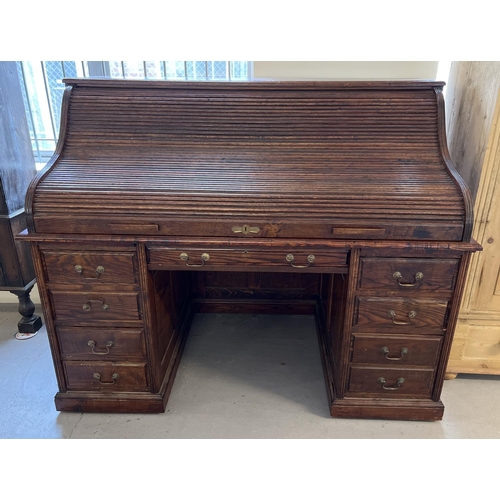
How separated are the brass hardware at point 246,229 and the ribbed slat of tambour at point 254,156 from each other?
0.18ft

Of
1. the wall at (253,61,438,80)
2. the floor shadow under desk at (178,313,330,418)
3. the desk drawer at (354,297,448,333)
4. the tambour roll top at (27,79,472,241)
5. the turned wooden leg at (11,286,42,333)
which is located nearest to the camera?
the tambour roll top at (27,79,472,241)

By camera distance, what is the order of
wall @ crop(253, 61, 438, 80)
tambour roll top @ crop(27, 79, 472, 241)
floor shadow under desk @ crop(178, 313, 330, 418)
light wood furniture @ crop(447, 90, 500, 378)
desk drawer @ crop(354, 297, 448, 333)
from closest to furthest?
tambour roll top @ crop(27, 79, 472, 241) < desk drawer @ crop(354, 297, 448, 333) < light wood furniture @ crop(447, 90, 500, 378) < floor shadow under desk @ crop(178, 313, 330, 418) < wall @ crop(253, 61, 438, 80)

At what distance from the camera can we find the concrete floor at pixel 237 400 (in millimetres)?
1727

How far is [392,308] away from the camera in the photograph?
5.22ft

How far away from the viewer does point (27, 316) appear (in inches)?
91.9

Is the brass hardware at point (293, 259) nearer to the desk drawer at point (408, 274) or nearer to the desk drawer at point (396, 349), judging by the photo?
the desk drawer at point (408, 274)

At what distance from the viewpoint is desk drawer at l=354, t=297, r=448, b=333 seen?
5.18ft

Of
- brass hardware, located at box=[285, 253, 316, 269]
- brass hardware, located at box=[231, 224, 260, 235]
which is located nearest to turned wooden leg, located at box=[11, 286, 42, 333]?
brass hardware, located at box=[231, 224, 260, 235]

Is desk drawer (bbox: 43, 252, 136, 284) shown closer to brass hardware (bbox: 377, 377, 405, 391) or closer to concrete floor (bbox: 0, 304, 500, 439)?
concrete floor (bbox: 0, 304, 500, 439)

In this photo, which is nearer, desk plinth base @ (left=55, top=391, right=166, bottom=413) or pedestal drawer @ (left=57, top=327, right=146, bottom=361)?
pedestal drawer @ (left=57, top=327, right=146, bottom=361)

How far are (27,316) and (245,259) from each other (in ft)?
4.98

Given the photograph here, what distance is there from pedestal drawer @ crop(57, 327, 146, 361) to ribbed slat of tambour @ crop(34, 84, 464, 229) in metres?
0.50

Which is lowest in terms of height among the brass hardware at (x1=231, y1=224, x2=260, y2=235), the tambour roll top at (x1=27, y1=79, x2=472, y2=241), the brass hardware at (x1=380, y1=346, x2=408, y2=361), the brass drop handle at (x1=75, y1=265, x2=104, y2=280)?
the brass hardware at (x1=380, y1=346, x2=408, y2=361)

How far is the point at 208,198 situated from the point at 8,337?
1637mm
